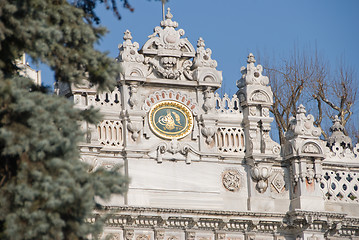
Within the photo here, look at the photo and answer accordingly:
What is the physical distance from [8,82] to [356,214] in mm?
14319

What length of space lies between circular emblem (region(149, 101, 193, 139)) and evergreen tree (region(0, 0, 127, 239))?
909cm

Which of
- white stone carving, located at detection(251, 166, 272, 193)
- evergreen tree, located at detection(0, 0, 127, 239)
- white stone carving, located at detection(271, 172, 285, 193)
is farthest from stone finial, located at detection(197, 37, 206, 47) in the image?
evergreen tree, located at detection(0, 0, 127, 239)

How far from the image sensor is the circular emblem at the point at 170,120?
2936cm

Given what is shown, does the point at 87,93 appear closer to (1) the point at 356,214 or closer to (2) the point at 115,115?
(2) the point at 115,115

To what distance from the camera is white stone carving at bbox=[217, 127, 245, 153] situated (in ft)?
98.5

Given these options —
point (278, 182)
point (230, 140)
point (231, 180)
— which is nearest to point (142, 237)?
point (231, 180)

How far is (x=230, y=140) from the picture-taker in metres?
30.2

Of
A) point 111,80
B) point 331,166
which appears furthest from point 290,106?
point 111,80

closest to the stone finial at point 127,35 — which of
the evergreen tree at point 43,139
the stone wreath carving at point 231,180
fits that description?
the stone wreath carving at point 231,180

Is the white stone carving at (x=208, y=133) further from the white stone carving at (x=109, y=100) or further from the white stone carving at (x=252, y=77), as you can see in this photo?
the white stone carving at (x=109, y=100)

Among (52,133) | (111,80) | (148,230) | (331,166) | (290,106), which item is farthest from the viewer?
(290,106)

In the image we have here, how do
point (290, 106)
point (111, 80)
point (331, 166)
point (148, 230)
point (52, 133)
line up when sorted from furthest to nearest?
point (290, 106) < point (331, 166) < point (148, 230) < point (111, 80) < point (52, 133)

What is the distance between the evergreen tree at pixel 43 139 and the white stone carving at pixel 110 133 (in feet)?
28.0

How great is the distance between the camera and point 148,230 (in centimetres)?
2858
